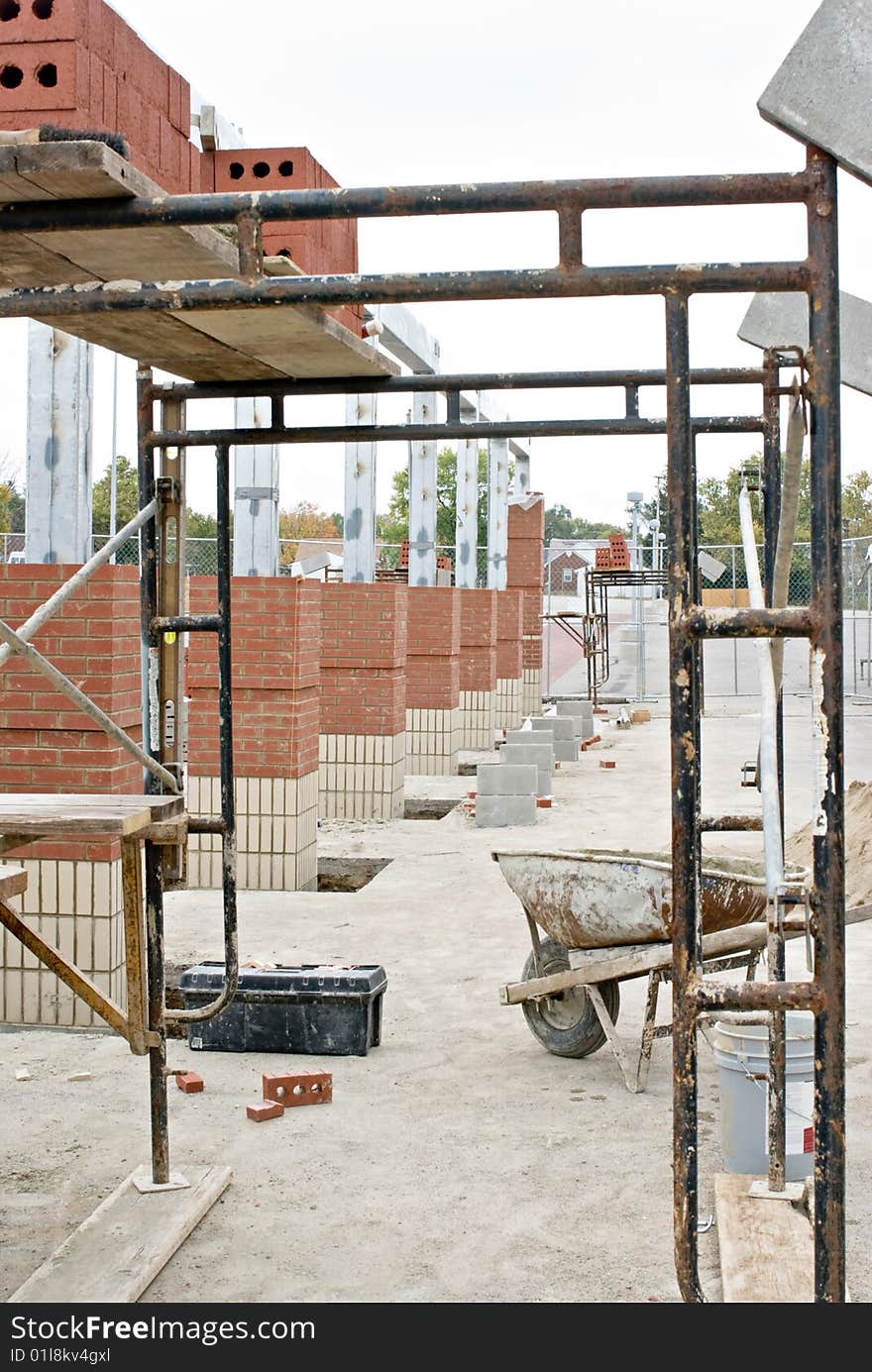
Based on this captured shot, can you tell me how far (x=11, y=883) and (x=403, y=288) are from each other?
1945 millimetres

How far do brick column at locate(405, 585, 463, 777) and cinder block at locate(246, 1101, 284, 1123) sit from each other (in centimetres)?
1072

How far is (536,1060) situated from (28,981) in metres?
2.42

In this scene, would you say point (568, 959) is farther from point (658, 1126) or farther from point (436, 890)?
point (436, 890)

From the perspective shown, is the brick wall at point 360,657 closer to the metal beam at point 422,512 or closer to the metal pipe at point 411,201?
the metal beam at point 422,512

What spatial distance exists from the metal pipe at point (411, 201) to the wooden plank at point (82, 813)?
152 cm

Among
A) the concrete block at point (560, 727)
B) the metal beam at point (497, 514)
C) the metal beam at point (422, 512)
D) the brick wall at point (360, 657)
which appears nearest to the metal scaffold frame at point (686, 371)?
the brick wall at point (360, 657)

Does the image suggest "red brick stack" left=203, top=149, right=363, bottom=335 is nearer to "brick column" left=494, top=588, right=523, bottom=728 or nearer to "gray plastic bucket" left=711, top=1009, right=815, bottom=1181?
"gray plastic bucket" left=711, top=1009, right=815, bottom=1181

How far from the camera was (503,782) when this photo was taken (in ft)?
43.3

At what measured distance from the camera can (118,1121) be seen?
18.6 feet

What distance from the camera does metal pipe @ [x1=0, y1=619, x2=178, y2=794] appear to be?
3984mm

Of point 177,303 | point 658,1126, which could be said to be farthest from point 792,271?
point 658,1126

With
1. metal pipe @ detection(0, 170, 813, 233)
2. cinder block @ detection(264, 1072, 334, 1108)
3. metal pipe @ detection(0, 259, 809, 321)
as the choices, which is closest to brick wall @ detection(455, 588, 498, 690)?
cinder block @ detection(264, 1072, 334, 1108)
